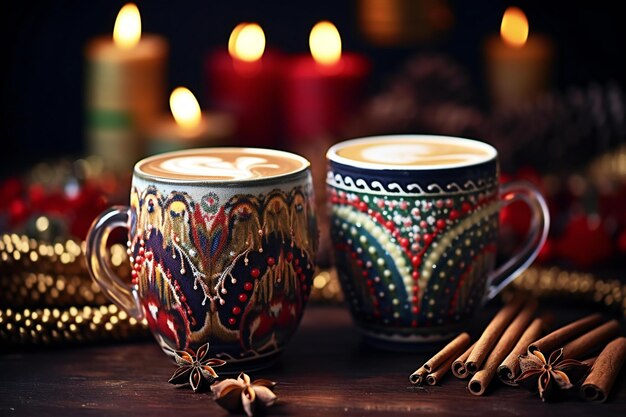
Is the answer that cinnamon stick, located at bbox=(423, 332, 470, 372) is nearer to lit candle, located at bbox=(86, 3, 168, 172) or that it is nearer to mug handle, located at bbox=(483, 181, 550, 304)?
mug handle, located at bbox=(483, 181, 550, 304)

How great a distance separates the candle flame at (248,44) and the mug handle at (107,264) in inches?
33.2

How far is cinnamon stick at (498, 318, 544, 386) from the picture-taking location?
2.94 ft

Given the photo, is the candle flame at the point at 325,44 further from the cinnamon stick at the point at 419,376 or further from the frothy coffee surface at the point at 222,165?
the cinnamon stick at the point at 419,376

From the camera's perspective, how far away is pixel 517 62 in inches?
70.6

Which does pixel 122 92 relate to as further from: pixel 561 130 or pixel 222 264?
pixel 222 264

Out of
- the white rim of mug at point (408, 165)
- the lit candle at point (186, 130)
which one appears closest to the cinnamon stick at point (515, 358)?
the white rim of mug at point (408, 165)

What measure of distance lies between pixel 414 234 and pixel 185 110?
0.71 meters

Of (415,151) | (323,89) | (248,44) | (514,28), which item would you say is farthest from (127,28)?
(415,151)

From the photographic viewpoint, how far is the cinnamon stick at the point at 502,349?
2.90 ft

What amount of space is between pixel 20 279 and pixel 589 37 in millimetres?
1257

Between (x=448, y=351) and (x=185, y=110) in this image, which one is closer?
(x=448, y=351)

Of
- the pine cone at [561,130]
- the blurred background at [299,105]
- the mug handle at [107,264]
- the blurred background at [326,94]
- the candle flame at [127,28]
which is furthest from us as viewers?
the candle flame at [127,28]

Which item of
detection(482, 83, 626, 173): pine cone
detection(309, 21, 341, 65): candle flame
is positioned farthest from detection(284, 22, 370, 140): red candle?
detection(482, 83, 626, 173): pine cone

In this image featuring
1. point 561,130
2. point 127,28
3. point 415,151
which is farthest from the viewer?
point 127,28
